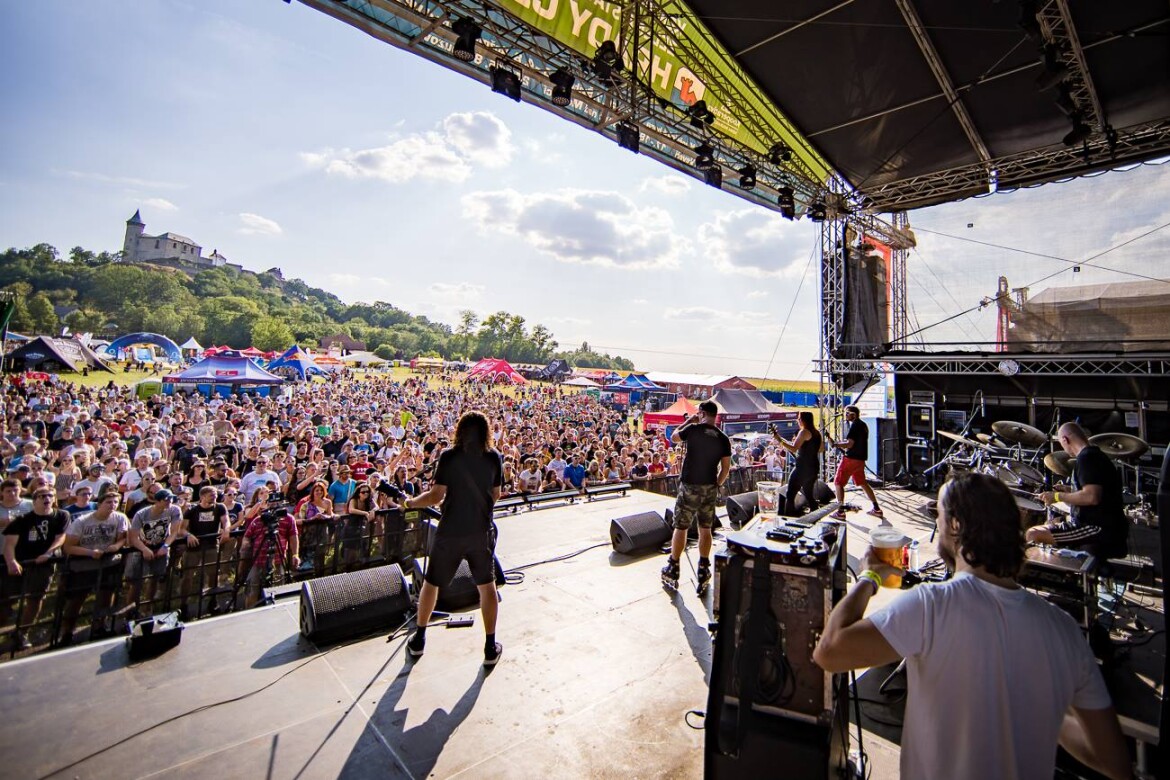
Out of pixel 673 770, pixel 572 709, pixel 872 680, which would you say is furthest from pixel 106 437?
pixel 872 680

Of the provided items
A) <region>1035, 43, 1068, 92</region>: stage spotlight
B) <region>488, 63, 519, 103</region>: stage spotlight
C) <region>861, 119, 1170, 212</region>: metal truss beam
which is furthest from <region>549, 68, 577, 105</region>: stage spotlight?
<region>861, 119, 1170, 212</region>: metal truss beam

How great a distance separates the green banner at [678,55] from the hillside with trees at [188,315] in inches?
3319

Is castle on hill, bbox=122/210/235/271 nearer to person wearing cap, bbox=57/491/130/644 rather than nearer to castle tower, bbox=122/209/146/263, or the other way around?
castle tower, bbox=122/209/146/263

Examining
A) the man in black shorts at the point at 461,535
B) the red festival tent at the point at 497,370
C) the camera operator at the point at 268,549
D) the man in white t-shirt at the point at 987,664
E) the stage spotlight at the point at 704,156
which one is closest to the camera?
the man in white t-shirt at the point at 987,664

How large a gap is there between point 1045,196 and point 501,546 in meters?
12.1

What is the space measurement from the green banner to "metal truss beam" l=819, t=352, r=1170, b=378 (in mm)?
4556

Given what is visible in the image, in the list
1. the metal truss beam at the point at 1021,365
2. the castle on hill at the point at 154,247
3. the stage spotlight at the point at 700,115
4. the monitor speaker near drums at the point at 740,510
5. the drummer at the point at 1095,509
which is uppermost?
the castle on hill at the point at 154,247

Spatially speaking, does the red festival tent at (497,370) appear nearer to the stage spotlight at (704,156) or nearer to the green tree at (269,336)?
the stage spotlight at (704,156)

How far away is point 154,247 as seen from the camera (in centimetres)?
12675

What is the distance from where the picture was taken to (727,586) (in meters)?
2.22

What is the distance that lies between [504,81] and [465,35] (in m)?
0.80

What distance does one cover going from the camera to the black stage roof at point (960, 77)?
598cm

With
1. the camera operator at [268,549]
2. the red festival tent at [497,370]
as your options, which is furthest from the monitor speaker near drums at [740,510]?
the red festival tent at [497,370]

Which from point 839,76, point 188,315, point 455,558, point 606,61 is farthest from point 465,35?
point 188,315
